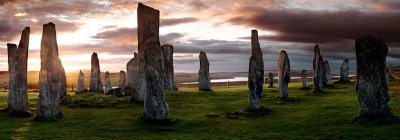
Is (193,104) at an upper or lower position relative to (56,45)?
lower

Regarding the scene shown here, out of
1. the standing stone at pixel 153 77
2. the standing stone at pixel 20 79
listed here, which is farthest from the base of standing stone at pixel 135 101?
the standing stone at pixel 153 77

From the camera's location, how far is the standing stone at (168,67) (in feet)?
166

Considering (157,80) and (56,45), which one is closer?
(157,80)

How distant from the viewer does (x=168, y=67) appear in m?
52.0

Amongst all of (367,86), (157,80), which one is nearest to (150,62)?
(157,80)

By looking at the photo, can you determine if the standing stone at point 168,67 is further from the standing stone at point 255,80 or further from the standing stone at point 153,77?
the standing stone at point 153,77

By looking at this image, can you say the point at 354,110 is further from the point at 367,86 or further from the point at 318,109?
the point at 367,86

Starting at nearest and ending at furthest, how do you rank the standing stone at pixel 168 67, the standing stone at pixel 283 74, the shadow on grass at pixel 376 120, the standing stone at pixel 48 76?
the shadow on grass at pixel 376 120 < the standing stone at pixel 48 76 < the standing stone at pixel 283 74 < the standing stone at pixel 168 67

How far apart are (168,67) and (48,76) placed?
25899 mm

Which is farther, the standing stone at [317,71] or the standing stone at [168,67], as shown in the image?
the standing stone at [168,67]

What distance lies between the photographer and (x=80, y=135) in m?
21.6

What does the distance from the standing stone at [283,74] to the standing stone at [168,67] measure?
1439cm

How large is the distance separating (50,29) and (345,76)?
49.0m

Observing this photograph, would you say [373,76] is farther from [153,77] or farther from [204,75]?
[204,75]
